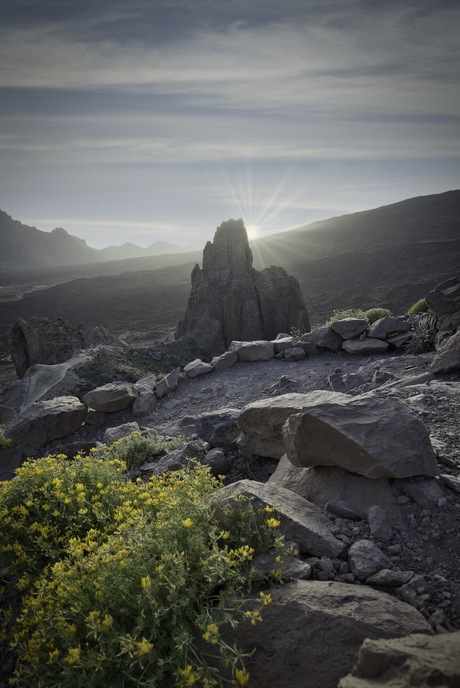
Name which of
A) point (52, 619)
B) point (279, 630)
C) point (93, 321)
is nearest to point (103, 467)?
point (52, 619)

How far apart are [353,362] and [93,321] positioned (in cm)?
5927

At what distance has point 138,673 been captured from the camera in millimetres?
2691

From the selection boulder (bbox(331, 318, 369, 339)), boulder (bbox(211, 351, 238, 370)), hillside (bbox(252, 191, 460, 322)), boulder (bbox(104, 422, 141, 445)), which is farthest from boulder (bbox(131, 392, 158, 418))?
hillside (bbox(252, 191, 460, 322))

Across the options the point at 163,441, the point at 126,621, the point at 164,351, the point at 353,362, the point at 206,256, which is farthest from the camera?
the point at 206,256

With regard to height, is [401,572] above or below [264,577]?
below

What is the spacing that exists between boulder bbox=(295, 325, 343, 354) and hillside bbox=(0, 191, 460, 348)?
110ft

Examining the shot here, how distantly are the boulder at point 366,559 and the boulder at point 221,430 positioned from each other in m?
3.46

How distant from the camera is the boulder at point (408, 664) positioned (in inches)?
75.5

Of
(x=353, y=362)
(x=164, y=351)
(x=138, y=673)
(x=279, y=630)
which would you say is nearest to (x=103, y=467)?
(x=138, y=673)

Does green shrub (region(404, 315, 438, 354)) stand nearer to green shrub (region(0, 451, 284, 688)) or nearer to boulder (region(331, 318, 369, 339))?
boulder (region(331, 318, 369, 339))

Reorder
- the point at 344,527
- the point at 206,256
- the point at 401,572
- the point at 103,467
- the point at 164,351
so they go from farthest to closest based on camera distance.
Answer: the point at 206,256, the point at 164,351, the point at 103,467, the point at 344,527, the point at 401,572

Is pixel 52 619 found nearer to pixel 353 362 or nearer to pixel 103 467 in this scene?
pixel 103 467

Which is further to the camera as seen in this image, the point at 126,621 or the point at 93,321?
the point at 93,321

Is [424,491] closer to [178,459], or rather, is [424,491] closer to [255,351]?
[178,459]
